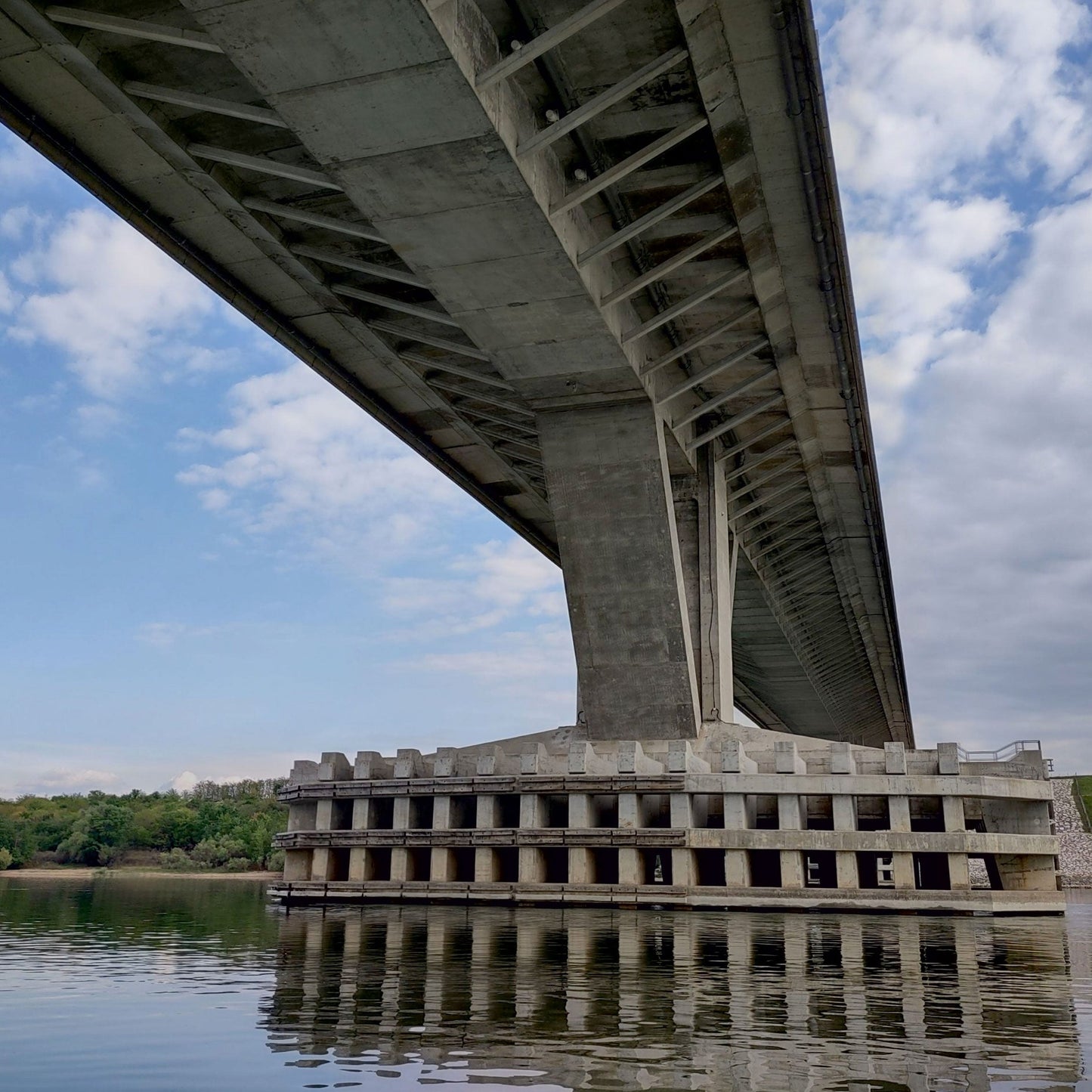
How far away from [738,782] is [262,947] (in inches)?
413

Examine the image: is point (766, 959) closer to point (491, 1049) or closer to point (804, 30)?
point (491, 1049)

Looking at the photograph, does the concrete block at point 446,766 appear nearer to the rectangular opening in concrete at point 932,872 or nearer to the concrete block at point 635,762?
the concrete block at point 635,762

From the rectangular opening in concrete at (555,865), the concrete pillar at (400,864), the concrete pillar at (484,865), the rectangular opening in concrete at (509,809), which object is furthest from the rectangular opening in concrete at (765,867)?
the concrete pillar at (400,864)

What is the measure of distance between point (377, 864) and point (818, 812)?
31.0ft

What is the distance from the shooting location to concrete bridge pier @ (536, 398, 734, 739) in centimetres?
2666

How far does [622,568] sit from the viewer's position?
2700 centimetres

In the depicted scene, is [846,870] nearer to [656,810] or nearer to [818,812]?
[818,812]

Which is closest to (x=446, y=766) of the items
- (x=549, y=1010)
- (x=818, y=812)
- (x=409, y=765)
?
(x=409, y=765)

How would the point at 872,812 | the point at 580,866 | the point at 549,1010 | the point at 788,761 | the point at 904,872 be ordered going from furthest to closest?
the point at 872,812, the point at 580,866, the point at 788,761, the point at 904,872, the point at 549,1010

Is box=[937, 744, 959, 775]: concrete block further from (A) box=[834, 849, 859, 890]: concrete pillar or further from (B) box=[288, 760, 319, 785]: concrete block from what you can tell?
(B) box=[288, 760, 319, 785]: concrete block

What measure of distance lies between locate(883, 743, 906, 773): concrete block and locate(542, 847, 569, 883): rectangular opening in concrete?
6.50m

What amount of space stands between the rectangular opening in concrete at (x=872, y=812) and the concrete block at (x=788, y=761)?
123 centimetres

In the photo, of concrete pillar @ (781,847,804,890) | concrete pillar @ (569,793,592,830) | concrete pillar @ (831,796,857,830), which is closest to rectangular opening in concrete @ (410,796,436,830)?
concrete pillar @ (569,793,592,830)

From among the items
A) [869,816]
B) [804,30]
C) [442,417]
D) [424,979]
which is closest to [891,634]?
[442,417]
